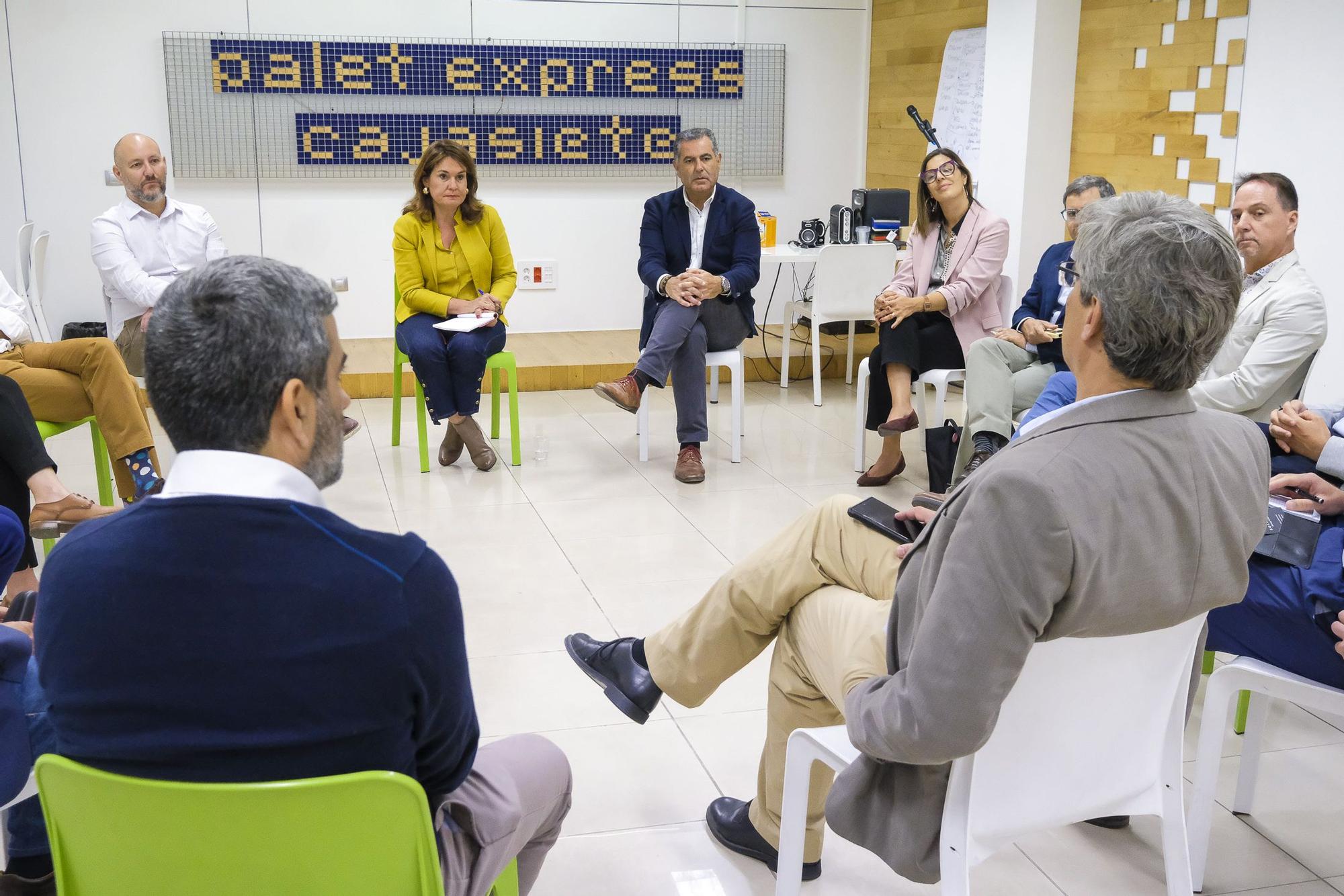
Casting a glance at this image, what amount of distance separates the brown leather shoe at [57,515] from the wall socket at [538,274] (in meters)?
3.94

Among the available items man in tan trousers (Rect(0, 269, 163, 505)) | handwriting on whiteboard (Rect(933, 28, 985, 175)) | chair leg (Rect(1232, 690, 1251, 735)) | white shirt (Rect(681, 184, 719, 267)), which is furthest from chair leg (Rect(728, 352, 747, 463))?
chair leg (Rect(1232, 690, 1251, 735))

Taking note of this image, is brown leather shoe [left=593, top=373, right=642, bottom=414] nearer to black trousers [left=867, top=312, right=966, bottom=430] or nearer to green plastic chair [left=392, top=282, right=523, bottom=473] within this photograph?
green plastic chair [left=392, top=282, right=523, bottom=473]

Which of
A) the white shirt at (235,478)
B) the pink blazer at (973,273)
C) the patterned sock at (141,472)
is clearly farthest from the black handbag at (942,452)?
the white shirt at (235,478)

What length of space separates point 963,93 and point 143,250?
4.07 metres

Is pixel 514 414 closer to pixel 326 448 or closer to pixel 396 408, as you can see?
pixel 396 408

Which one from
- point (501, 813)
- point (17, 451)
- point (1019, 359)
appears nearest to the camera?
point (501, 813)

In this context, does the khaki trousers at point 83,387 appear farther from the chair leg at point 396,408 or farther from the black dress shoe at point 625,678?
the black dress shoe at point 625,678

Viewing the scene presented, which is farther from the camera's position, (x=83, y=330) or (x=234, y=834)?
(x=83, y=330)

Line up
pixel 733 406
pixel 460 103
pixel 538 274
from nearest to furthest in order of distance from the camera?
1. pixel 733 406
2. pixel 460 103
3. pixel 538 274

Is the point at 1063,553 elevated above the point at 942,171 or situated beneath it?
situated beneath

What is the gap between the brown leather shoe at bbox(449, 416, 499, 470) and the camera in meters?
4.81

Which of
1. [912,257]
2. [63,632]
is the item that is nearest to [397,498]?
[912,257]

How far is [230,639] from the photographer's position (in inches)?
44.9

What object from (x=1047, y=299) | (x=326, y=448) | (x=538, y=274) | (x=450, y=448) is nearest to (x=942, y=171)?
(x=1047, y=299)
